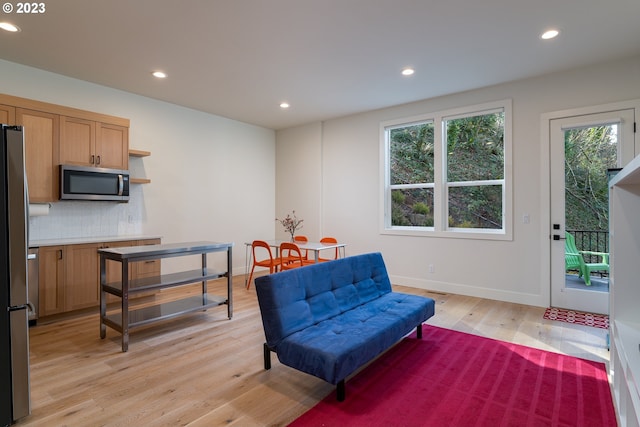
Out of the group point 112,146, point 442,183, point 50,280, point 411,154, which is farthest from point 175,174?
point 442,183

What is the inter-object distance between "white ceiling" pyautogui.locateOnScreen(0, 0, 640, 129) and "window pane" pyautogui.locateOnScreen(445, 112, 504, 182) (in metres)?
0.51

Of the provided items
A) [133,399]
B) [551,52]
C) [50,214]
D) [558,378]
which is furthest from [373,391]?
[50,214]

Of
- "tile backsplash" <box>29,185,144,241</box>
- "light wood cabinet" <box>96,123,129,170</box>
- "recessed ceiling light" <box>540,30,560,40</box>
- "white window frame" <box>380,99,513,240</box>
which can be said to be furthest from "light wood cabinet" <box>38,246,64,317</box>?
"recessed ceiling light" <box>540,30,560,40</box>

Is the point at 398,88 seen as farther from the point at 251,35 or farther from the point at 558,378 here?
the point at 558,378

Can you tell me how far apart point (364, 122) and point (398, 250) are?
2255mm

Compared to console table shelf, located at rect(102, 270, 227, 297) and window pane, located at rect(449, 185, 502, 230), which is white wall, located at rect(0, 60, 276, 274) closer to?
console table shelf, located at rect(102, 270, 227, 297)

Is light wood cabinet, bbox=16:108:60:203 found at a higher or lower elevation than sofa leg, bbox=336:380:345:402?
higher

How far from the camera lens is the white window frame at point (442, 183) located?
174 inches

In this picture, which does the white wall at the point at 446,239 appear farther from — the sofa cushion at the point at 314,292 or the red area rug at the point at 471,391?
the sofa cushion at the point at 314,292

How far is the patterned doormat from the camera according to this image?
3543 mm

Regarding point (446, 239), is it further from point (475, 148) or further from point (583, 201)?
point (583, 201)

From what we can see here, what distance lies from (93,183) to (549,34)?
16.9 feet

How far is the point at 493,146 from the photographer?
4.66 meters

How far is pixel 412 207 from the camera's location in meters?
5.40
